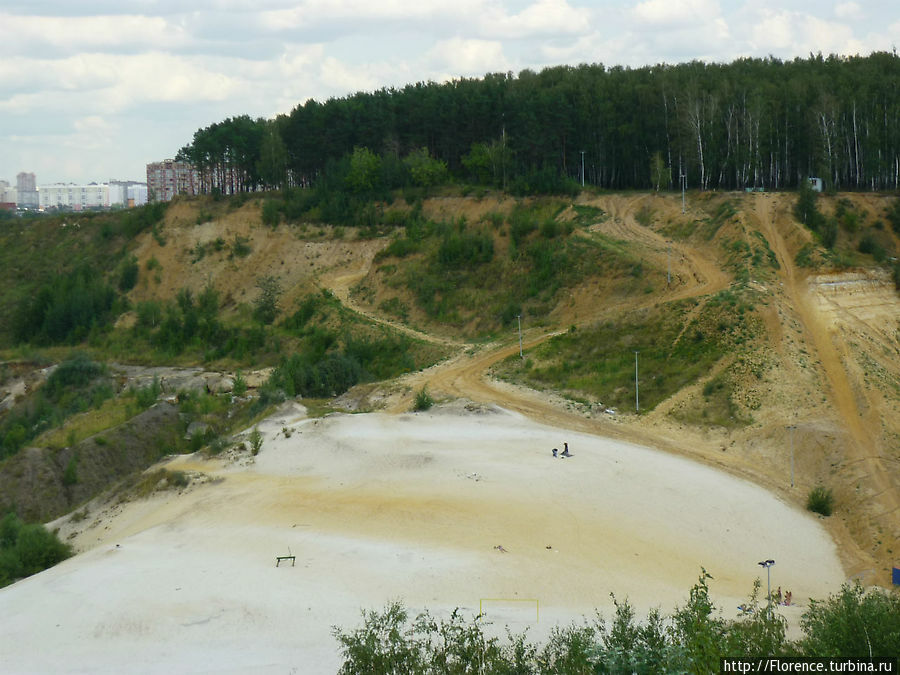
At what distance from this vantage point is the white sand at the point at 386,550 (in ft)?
63.2

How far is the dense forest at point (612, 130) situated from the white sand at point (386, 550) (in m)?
30.4

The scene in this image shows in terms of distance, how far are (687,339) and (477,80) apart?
131ft

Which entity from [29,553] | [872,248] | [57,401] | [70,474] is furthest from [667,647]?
[57,401]

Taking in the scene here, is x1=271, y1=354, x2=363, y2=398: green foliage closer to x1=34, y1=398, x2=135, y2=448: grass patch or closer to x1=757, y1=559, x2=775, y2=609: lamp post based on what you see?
x1=34, y1=398, x2=135, y2=448: grass patch

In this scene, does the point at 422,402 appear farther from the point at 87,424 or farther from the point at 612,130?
the point at 612,130

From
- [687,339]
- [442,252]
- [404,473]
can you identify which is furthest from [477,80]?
[404,473]

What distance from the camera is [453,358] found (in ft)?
144

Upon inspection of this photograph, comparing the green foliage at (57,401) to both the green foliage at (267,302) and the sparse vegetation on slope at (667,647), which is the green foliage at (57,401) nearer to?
the green foliage at (267,302)

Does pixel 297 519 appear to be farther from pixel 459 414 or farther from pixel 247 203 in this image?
pixel 247 203

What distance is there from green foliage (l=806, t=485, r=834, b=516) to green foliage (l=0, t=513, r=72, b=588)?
23644 millimetres

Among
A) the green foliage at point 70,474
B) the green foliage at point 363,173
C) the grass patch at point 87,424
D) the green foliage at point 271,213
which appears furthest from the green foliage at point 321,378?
the green foliage at point 271,213

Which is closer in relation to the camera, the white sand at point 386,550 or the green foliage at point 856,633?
the green foliage at point 856,633

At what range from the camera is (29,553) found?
25.4 metres

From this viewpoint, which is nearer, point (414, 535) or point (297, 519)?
point (414, 535)
